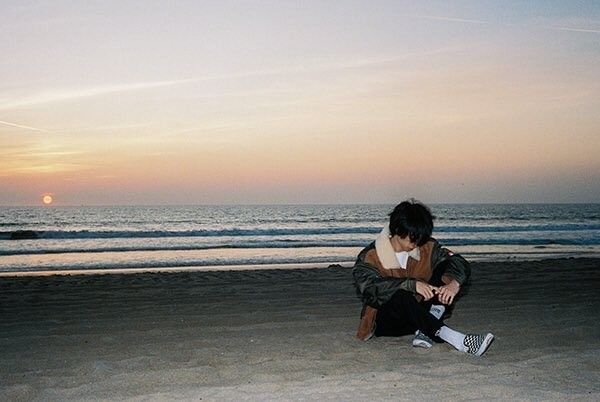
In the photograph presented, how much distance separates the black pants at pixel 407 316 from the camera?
4.74m

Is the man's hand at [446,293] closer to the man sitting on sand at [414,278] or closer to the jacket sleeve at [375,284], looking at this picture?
the man sitting on sand at [414,278]

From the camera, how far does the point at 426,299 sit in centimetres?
468

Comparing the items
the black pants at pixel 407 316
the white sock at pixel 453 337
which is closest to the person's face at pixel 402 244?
the black pants at pixel 407 316

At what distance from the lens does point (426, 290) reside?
462cm

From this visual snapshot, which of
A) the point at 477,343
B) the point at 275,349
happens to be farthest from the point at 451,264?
the point at 275,349

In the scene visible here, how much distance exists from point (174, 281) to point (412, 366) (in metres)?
7.24

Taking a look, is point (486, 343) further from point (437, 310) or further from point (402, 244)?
point (402, 244)

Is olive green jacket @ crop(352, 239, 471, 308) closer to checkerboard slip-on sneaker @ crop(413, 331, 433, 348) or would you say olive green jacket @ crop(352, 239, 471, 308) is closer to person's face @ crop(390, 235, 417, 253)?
person's face @ crop(390, 235, 417, 253)

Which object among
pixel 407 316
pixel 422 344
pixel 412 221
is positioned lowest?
pixel 422 344

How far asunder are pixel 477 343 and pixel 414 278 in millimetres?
689

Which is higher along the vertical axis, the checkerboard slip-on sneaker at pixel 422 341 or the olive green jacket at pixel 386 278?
the olive green jacket at pixel 386 278

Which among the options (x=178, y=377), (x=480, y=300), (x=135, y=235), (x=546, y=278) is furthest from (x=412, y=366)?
(x=135, y=235)

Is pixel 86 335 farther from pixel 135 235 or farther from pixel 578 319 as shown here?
pixel 135 235

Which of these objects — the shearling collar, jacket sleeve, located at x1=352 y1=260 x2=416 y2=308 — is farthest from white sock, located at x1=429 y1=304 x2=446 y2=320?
the shearling collar
